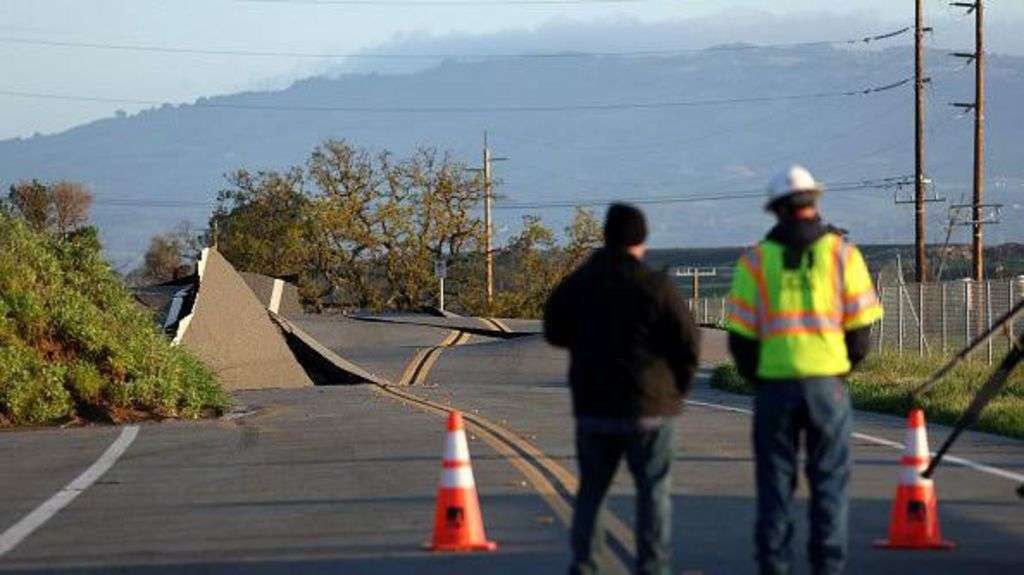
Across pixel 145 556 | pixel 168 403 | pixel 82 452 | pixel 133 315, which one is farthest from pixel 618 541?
pixel 133 315

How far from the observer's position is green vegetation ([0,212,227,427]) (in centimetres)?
2639

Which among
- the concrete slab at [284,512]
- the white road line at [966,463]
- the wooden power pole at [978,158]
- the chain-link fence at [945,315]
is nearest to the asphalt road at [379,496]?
the concrete slab at [284,512]

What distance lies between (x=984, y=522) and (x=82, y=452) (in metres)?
10.6

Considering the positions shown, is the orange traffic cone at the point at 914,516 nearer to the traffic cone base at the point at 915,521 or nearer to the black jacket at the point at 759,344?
the traffic cone base at the point at 915,521

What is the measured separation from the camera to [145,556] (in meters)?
12.8

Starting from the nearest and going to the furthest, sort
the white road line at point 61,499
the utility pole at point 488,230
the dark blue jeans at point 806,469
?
the dark blue jeans at point 806,469 → the white road line at point 61,499 → the utility pole at point 488,230

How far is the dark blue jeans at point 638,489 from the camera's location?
1034 cm

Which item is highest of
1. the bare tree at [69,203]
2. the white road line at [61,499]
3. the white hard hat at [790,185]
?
the bare tree at [69,203]

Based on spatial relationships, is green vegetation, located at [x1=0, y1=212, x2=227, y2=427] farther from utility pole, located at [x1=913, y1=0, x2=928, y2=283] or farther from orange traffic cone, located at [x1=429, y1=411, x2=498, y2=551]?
utility pole, located at [x1=913, y1=0, x2=928, y2=283]

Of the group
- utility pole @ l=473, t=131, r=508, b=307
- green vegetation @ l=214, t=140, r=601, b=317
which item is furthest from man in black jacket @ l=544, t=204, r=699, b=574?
green vegetation @ l=214, t=140, r=601, b=317

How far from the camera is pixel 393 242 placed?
8956 cm

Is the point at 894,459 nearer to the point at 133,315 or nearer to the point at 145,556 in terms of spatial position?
the point at 145,556

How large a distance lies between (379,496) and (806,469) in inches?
236

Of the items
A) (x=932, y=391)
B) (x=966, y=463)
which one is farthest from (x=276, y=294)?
(x=966, y=463)
